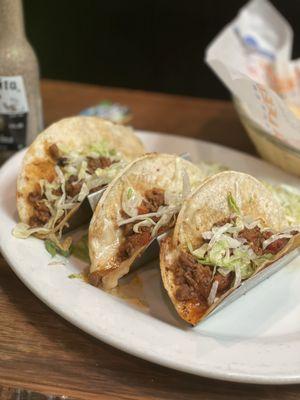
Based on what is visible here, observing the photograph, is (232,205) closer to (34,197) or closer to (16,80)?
(34,197)

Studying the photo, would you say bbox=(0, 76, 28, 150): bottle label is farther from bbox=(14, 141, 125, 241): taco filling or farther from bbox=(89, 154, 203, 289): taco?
bbox=(89, 154, 203, 289): taco

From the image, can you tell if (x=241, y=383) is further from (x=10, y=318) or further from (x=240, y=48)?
(x=240, y=48)

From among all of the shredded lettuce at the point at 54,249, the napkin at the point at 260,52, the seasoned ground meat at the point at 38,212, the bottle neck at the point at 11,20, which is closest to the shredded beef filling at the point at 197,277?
the shredded lettuce at the point at 54,249

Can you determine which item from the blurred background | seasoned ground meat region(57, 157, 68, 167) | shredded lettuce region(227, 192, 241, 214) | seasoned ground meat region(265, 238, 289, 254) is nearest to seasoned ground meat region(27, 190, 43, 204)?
seasoned ground meat region(57, 157, 68, 167)

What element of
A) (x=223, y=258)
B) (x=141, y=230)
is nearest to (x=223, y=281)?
(x=223, y=258)

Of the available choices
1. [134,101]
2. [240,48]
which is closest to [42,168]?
[134,101]
